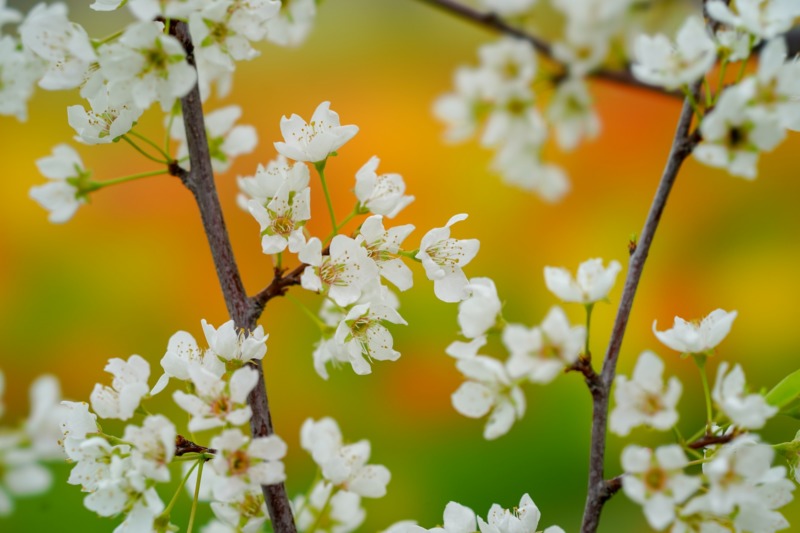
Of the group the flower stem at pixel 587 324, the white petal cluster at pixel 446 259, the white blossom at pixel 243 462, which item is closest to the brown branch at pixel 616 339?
the flower stem at pixel 587 324

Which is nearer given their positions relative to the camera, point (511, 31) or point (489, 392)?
point (489, 392)

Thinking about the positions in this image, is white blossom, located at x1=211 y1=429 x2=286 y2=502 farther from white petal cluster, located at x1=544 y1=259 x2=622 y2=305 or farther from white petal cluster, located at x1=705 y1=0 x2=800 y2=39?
white petal cluster, located at x1=705 y1=0 x2=800 y2=39

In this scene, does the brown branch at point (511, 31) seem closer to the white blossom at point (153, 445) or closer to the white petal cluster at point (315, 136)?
the white petal cluster at point (315, 136)

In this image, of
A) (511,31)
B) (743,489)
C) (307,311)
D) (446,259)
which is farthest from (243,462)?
(511,31)

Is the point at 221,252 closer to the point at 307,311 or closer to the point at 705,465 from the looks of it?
the point at 307,311

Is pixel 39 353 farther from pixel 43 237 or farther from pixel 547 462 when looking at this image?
pixel 547 462

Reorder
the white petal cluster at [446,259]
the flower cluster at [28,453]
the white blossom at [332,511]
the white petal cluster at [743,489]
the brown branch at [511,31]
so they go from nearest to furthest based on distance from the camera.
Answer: the white petal cluster at [743,489]
the white petal cluster at [446,259]
the white blossom at [332,511]
the flower cluster at [28,453]
the brown branch at [511,31]

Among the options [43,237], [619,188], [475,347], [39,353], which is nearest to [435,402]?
[619,188]

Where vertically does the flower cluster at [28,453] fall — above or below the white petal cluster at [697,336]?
above
